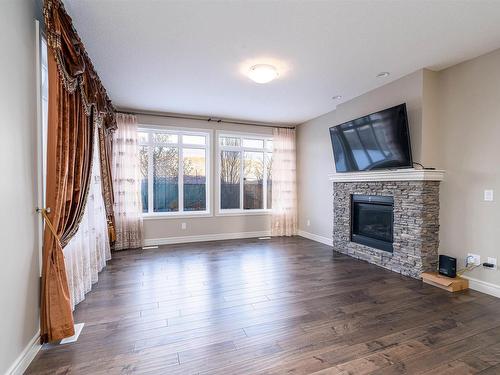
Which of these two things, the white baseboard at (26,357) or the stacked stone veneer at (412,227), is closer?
the white baseboard at (26,357)

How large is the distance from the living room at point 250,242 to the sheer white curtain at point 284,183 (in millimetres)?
692

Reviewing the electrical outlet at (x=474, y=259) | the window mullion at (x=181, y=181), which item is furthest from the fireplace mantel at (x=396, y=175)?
the window mullion at (x=181, y=181)

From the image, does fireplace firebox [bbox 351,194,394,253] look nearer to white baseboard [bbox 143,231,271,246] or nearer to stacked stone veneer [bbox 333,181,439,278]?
stacked stone veneer [bbox 333,181,439,278]

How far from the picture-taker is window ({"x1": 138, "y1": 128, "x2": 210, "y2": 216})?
520cm

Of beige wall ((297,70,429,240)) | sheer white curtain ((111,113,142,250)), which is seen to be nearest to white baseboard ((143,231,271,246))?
sheer white curtain ((111,113,142,250))

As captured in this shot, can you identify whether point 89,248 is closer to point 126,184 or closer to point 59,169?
point 59,169

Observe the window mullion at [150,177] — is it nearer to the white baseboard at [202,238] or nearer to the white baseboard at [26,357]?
the white baseboard at [202,238]

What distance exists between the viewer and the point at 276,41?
259cm

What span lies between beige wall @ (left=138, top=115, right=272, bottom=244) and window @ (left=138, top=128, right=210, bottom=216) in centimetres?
16

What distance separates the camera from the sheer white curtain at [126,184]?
4727mm

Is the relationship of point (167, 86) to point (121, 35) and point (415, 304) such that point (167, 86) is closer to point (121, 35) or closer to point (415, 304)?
point (121, 35)

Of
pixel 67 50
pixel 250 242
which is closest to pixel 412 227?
pixel 250 242

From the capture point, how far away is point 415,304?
8.64 feet

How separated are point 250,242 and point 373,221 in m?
2.46
